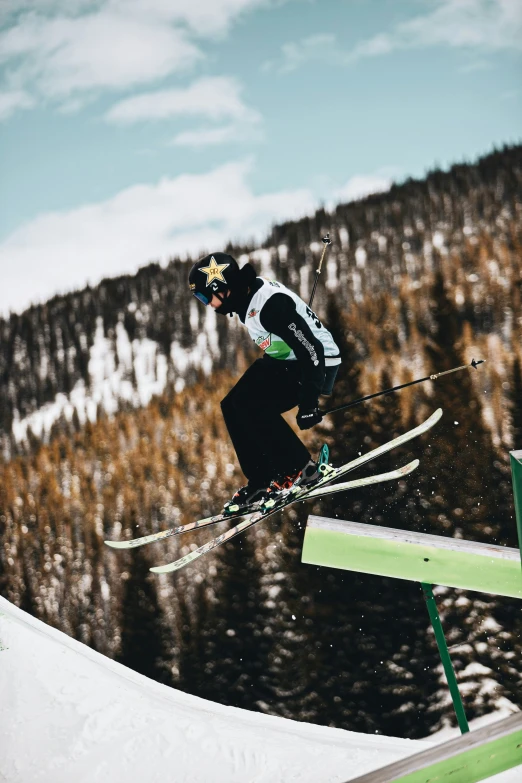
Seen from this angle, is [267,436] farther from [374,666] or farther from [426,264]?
[426,264]

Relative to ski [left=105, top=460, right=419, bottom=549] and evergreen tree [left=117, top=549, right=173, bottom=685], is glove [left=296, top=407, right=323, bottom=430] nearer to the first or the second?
ski [left=105, top=460, right=419, bottom=549]

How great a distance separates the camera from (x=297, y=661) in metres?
26.7

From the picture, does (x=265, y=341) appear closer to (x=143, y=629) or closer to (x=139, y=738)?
(x=139, y=738)

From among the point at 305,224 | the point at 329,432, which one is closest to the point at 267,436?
the point at 329,432

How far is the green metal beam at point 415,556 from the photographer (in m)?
4.10

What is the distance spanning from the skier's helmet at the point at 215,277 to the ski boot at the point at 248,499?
53.0 inches

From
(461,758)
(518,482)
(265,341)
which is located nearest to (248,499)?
(265,341)

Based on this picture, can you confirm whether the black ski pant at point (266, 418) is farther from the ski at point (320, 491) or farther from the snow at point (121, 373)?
the snow at point (121, 373)

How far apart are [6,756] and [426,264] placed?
87.4 metres

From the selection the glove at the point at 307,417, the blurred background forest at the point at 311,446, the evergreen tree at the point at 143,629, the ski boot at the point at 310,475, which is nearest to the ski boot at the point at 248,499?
the ski boot at the point at 310,475

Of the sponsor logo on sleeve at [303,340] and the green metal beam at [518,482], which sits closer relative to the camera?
the green metal beam at [518,482]

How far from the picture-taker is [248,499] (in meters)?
5.35

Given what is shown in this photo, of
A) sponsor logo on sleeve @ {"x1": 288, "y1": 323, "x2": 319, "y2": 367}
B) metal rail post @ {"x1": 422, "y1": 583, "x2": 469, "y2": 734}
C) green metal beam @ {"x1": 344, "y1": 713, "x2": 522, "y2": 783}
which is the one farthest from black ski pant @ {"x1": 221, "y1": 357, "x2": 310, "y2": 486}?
green metal beam @ {"x1": 344, "y1": 713, "x2": 522, "y2": 783}

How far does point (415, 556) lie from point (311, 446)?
22.1 m
